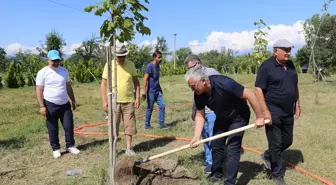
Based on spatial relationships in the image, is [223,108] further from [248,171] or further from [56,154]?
[56,154]

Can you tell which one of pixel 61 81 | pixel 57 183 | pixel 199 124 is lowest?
pixel 57 183

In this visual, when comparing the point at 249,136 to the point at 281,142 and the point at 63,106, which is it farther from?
the point at 63,106

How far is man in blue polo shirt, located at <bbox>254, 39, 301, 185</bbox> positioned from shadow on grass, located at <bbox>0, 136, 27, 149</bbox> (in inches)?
168

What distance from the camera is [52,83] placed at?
16.0 feet

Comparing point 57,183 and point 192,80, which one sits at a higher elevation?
point 192,80

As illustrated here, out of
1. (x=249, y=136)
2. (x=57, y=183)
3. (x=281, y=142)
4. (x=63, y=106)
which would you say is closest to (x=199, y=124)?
(x=281, y=142)

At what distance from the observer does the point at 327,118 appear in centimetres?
786

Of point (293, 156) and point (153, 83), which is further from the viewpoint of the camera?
point (153, 83)

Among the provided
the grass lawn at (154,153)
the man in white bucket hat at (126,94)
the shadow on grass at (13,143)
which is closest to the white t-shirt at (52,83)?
the man in white bucket hat at (126,94)

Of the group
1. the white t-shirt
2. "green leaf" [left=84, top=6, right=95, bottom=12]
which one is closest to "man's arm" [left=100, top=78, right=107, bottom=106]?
the white t-shirt

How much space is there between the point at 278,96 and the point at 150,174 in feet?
6.05

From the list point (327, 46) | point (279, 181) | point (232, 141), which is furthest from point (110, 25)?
point (327, 46)

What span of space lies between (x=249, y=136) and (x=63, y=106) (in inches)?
140

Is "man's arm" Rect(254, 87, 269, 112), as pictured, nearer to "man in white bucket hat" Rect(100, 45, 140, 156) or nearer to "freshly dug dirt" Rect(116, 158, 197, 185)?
"freshly dug dirt" Rect(116, 158, 197, 185)
